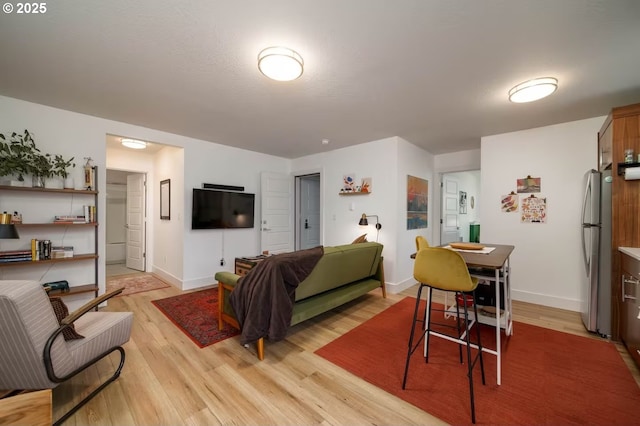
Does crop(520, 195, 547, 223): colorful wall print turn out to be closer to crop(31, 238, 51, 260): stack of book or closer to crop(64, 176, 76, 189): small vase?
crop(64, 176, 76, 189): small vase

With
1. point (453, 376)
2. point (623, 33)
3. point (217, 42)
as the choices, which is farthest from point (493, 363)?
point (217, 42)

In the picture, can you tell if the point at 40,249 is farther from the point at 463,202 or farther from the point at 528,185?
the point at 463,202

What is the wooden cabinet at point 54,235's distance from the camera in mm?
2824

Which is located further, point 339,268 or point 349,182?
Result: point 349,182

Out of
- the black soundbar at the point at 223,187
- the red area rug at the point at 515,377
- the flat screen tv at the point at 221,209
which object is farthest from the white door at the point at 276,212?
the red area rug at the point at 515,377

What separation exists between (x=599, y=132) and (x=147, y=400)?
5.27 metres

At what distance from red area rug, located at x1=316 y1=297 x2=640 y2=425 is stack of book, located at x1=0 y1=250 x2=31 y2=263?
326 centimetres

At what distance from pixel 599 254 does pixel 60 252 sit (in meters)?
5.84

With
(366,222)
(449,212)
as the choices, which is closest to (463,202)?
(449,212)

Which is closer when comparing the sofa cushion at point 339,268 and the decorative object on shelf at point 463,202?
the sofa cushion at point 339,268

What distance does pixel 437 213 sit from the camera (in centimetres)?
525

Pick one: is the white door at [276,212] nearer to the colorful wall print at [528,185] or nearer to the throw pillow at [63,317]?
the throw pillow at [63,317]

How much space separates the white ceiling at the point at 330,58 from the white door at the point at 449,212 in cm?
214

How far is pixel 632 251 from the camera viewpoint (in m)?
2.21
